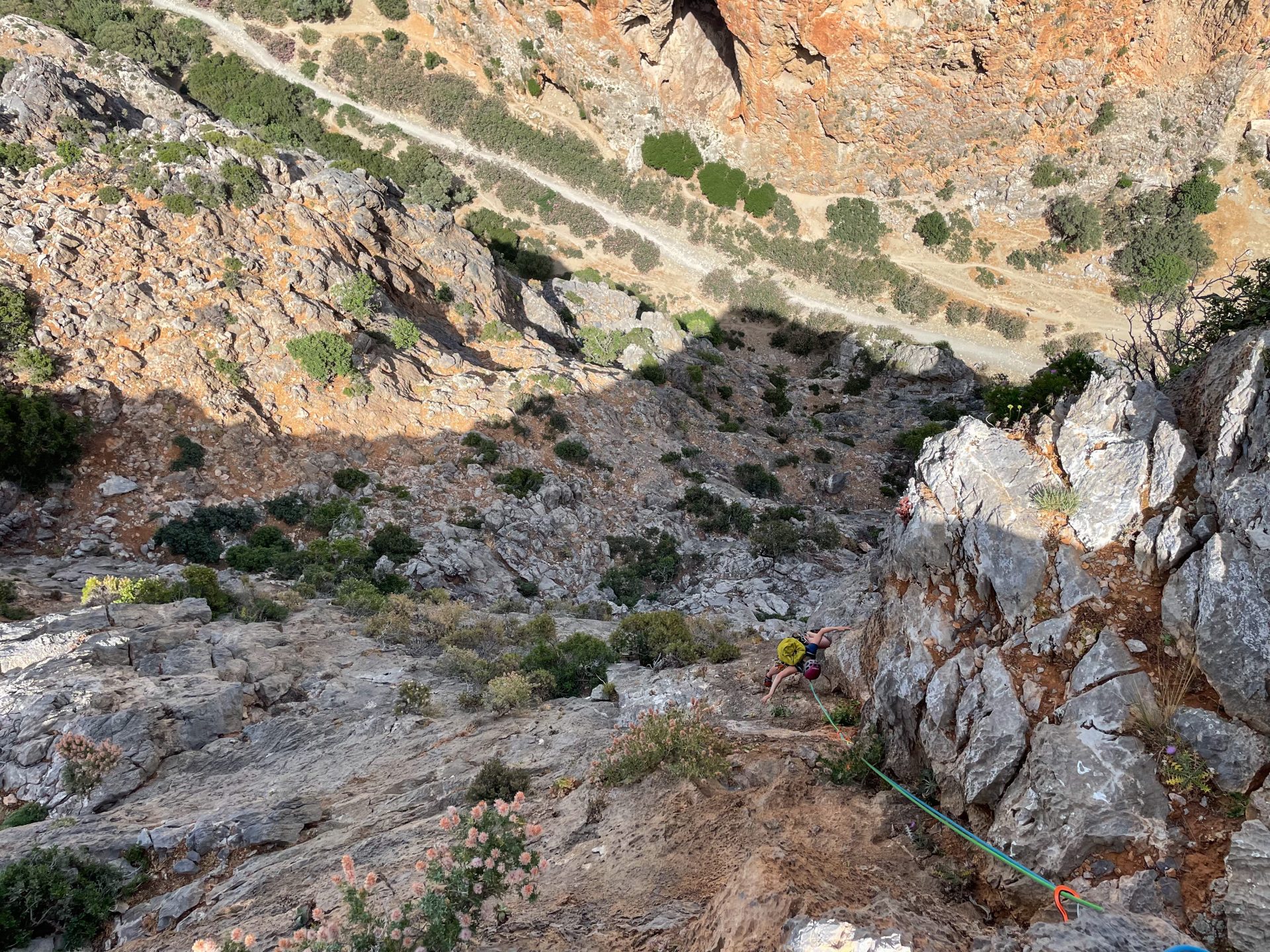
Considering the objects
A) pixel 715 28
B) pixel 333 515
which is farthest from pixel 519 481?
pixel 715 28

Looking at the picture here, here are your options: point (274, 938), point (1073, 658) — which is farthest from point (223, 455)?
point (1073, 658)

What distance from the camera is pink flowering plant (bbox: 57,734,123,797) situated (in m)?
10.1

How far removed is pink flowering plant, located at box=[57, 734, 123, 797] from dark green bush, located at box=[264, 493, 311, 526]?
11.6m

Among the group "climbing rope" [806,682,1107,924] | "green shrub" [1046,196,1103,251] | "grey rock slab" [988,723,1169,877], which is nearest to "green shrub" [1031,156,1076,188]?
"green shrub" [1046,196,1103,251]

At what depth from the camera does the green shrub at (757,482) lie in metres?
31.1

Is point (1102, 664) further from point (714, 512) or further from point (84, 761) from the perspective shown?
point (714, 512)

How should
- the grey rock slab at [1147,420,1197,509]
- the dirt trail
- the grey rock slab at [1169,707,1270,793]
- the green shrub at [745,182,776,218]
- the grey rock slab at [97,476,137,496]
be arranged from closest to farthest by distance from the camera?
the grey rock slab at [1169,707,1270,793], the grey rock slab at [1147,420,1197,509], the grey rock slab at [97,476,137,496], the dirt trail, the green shrub at [745,182,776,218]

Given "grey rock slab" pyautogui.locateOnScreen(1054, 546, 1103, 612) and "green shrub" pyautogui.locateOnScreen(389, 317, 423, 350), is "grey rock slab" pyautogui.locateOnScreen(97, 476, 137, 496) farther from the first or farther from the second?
"grey rock slab" pyautogui.locateOnScreen(1054, 546, 1103, 612)

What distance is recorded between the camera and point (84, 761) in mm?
10336

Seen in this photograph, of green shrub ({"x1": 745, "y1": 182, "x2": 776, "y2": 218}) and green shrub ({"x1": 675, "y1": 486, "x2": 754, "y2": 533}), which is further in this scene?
green shrub ({"x1": 745, "y1": 182, "x2": 776, "y2": 218})

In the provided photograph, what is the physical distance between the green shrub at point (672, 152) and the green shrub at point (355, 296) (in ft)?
101

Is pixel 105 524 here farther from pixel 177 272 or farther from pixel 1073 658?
pixel 1073 658

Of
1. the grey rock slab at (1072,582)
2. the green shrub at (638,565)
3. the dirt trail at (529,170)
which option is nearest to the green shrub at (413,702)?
the green shrub at (638,565)

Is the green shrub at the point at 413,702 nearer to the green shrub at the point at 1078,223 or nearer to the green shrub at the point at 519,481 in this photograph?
the green shrub at the point at 519,481
